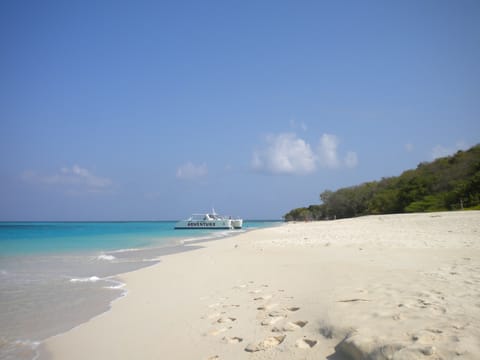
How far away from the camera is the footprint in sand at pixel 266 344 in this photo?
3.41 m

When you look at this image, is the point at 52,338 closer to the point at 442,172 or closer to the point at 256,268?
the point at 256,268

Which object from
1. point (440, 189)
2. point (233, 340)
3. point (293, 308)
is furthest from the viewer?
point (440, 189)

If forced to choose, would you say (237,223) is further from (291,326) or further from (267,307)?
(291,326)

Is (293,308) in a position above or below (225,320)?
above

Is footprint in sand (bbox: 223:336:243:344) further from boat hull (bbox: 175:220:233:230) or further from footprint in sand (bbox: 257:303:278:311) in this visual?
boat hull (bbox: 175:220:233:230)

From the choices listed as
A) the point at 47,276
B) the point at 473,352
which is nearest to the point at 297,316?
the point at 473,352

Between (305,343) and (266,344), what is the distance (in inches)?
16.9

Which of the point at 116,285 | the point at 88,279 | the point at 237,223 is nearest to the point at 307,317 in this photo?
the point at 116,285

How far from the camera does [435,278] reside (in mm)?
5184

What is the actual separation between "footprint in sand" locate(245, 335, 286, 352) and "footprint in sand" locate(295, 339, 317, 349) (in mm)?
233

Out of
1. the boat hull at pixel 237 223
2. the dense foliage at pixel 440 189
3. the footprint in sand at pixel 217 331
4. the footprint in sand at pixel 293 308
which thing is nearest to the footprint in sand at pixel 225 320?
the footprint in sand at pixel 217 331

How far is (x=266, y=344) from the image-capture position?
3455 millimetres

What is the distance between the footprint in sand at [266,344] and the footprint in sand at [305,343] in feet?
0.77

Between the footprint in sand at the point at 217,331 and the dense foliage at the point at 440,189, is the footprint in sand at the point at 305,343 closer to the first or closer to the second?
the footprint in sand at the point at 217,331
